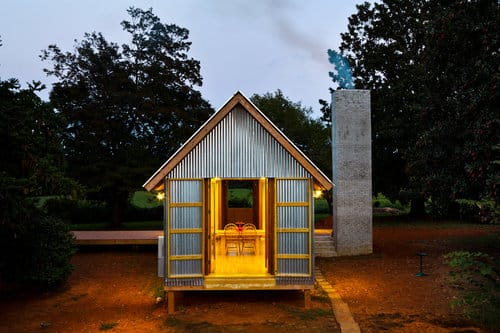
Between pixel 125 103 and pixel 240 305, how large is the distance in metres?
15.0

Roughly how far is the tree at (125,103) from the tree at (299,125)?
40.8 ft

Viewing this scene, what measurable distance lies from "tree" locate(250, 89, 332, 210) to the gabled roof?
72.7ft

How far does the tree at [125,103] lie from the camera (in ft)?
70.5

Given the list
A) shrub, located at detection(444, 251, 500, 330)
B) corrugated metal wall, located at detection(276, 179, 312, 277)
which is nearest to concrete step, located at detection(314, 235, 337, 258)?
corrugated metal wall, located at detection(276, 179, 312, 277)

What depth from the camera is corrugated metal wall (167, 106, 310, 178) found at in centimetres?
984

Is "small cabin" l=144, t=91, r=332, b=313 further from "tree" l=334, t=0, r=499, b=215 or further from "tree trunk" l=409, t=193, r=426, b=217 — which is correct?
"tree trunk" l=409, t=193, r=426, b=217

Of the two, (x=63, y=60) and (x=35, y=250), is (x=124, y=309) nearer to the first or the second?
(x=35, y=250)

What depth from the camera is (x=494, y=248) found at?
1706cm

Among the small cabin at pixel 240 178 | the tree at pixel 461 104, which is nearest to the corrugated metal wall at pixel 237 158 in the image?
the small cabin at pixel 240 178

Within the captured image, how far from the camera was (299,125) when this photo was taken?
3984 cm

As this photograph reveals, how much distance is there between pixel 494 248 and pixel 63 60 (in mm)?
22080

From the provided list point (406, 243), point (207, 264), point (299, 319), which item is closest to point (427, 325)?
point (299, 319)

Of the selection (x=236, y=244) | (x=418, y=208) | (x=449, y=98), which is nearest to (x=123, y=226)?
(x=236, y=244)

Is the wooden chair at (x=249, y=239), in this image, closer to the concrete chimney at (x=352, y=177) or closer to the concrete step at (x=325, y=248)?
the concrete step at (x=325, y=248)
